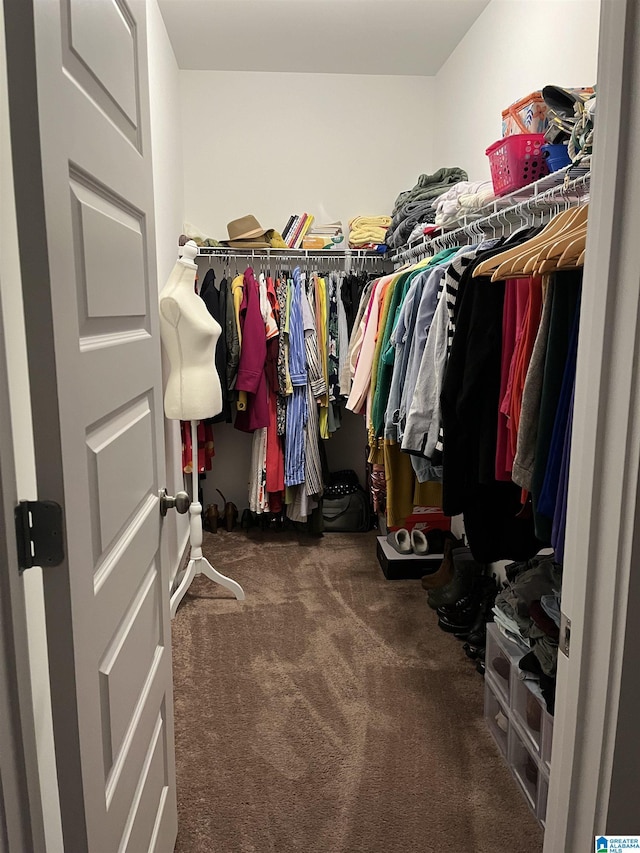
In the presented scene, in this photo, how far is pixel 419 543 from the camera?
3.43m

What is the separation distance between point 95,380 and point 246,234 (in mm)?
3111

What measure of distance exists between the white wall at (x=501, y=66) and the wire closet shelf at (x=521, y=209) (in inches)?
18.3

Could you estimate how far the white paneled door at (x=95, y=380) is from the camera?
76 cm

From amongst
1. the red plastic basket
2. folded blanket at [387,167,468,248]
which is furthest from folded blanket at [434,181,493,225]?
the red plastic basket

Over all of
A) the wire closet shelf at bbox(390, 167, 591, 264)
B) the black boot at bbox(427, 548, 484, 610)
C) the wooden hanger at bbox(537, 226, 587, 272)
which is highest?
the wire closet shelf at bbox(390, 167, 591, 264)

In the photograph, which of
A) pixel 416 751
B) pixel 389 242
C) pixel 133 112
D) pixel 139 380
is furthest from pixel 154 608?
pixel 389 242

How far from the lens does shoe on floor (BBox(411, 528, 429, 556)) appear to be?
3.41 meters

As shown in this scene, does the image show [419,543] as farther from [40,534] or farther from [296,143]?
[40,534]

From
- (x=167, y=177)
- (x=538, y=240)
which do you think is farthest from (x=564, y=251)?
(x=167, y=177)

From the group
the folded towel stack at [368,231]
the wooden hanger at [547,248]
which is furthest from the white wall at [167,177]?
the wooden hanger at [547,248]

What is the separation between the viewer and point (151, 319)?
1.38 metres

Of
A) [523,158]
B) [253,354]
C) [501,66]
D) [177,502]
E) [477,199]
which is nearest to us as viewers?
[177,502]

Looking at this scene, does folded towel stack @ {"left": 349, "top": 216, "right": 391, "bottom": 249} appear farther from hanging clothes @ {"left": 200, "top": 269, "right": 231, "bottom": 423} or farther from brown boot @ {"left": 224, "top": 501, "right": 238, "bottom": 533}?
brown boot @ {"left": 224, "top": 501, "right": 238, "bottom": 533}

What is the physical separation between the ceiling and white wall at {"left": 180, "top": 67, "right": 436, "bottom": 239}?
10 cm
